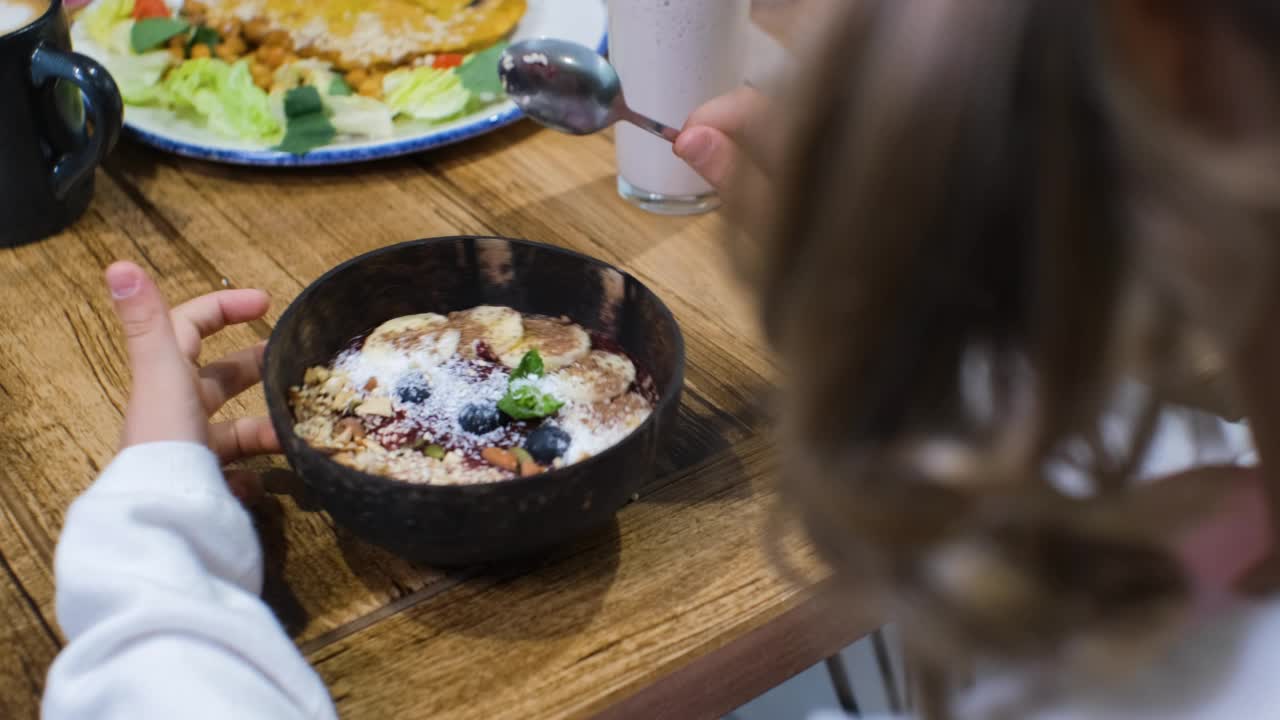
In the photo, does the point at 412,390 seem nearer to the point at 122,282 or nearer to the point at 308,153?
the point at 122,282

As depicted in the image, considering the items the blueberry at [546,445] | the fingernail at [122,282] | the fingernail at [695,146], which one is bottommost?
the blueberry at [546,445]

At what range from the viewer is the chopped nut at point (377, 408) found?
2.41 ft

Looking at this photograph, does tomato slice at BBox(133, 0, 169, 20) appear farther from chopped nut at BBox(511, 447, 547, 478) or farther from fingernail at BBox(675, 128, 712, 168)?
chopped nut at BBox(511, 447, 547, 478)

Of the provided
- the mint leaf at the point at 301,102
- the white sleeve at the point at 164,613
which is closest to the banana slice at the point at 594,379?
the white sleeve at the point at 164,613

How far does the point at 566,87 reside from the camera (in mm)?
960

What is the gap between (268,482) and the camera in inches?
30.9

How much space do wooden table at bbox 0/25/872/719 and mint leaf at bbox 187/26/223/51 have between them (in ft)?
0.72

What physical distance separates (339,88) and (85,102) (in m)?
0.26

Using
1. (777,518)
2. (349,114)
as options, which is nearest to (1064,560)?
(777,518)

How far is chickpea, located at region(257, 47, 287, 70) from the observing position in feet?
4.08

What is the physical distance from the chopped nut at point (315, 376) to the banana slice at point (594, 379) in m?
0.15

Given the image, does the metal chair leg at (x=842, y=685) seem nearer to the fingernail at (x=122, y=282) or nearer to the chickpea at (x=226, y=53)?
the fingernail at (x=122, y=282)

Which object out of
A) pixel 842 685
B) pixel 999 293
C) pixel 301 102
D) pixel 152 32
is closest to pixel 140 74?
pixel 152 32

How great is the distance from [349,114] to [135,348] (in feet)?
1.65
